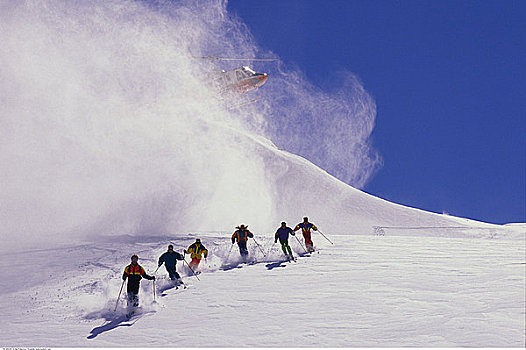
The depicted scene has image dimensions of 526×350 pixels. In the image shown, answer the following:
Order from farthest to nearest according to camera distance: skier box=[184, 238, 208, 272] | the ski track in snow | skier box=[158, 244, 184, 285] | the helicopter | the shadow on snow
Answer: the helicopter, skier box=[184, 238, 208, 272], skier box=[158, 244, 184, 285], the shadow on snow, the ski track in snow

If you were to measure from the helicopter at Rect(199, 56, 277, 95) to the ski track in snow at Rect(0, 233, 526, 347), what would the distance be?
144 feet

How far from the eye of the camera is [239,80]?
5847 centimetres

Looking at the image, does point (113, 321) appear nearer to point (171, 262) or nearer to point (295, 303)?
point (171, 262)

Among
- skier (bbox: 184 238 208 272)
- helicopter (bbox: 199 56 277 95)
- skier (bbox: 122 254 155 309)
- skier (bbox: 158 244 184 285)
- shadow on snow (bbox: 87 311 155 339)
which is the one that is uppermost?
helicopter (bbox: 199 56 277 95)

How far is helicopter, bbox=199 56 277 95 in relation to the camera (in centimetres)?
5812

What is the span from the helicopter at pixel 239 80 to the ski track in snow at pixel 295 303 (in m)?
44.0

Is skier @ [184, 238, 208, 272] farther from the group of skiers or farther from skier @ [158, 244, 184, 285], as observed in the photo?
skier @ [158, 244, 184, 285]

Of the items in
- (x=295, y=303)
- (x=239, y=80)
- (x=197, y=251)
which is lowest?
(x=295, y=303)

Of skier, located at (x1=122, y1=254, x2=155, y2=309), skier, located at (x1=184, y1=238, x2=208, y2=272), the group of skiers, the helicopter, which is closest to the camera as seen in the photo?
skier, located at (x1=122, y1=254, x2=155, y2=309)

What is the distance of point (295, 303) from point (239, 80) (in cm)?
5091

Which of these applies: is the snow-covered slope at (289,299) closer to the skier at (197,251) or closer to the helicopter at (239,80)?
the skier at (197,251)

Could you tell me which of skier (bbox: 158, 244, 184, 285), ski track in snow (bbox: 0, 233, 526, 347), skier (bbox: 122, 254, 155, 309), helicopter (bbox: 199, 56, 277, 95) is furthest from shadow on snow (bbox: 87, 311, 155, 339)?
helicopter (bbox: 199, 56, 277, 95)

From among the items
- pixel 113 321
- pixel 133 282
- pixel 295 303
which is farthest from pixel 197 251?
pixel 295 303

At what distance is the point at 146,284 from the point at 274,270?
160 inches
